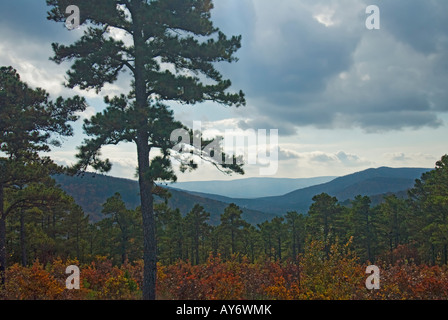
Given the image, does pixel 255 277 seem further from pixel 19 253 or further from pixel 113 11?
A: pixel 19 253

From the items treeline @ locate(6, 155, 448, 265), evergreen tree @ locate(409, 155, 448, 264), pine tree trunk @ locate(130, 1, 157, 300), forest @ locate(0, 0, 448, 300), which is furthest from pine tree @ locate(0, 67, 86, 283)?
evergreen tree @ locate(409, 155, 448, 264)

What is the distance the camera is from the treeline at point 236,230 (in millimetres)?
30766

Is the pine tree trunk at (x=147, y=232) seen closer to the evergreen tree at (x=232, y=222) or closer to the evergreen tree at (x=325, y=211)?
the evergreen tree at (x=232, y=222)

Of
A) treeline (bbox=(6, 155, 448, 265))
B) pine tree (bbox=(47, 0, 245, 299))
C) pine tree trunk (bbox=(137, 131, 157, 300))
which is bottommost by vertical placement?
treeline (bbox=(6, 155, 448, 265))

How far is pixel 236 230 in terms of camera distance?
138 feet

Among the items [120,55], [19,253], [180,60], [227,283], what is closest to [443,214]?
[227,283]

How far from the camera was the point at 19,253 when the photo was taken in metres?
31.0

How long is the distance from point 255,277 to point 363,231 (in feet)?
107

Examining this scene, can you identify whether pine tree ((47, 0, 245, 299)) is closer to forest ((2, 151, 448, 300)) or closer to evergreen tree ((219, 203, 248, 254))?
forest ((2, 151, 448, 300))

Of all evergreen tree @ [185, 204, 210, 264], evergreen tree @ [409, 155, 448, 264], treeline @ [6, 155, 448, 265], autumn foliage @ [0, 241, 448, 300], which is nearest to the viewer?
autumn foliage @ [0, 241, 448, 300]

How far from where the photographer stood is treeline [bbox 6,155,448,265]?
3077 centimetres

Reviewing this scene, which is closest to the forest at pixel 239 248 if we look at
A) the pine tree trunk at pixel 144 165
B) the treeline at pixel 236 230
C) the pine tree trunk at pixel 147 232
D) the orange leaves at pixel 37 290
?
the orange leaves at pixel 37 290

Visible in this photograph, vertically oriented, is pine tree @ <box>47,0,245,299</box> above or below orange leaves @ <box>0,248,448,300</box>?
above

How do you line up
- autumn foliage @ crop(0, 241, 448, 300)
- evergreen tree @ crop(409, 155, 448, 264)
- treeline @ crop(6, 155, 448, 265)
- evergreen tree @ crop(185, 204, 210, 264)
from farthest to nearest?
evergreen tree @ crop(185, 204, 210, 264) < treeline @ crop(6, 155, 448, 265) < evergreen tree @ crop(409, 155, 448, 264) < autumn foliage @ crop(0, 241, 448, 300)
